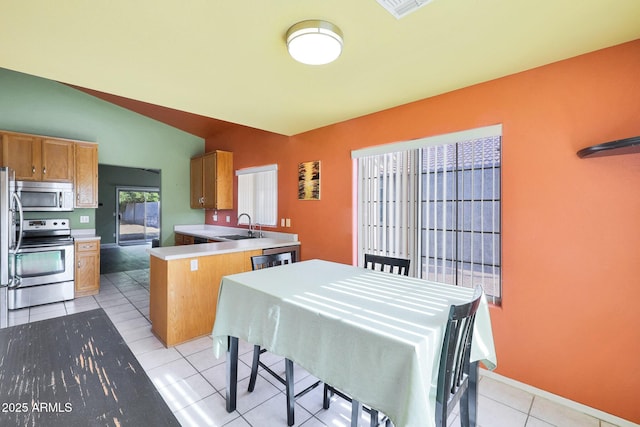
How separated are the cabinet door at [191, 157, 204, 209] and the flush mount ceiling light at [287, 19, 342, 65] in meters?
4.34

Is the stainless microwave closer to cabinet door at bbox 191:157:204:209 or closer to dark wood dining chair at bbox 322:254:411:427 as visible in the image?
cabinet door at bbox 191:157:204:209

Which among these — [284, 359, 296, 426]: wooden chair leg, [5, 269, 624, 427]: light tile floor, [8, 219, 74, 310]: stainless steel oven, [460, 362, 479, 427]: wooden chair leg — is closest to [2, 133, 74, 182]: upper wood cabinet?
[8, 219, 74, 310]: stainless steel oven

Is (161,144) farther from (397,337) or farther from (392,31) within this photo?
(397,337)

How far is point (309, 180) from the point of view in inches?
147

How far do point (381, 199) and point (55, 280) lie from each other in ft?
14.6

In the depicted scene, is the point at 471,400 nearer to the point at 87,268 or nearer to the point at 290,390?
the point at 290,390

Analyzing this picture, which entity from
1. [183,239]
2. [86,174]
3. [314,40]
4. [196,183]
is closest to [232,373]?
[314,40]

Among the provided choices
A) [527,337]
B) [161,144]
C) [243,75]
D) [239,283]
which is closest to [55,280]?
[161,144]

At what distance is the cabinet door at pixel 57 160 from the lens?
3912 mm

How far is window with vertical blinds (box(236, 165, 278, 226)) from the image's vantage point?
436 centimetres

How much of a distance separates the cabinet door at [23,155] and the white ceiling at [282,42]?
2456mm

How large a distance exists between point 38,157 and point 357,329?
5.05 meters

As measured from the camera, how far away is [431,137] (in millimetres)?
2609

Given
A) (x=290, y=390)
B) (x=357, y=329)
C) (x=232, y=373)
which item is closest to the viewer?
(x=357, y=329)
